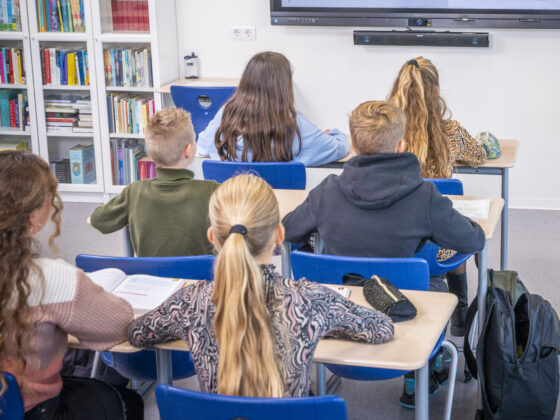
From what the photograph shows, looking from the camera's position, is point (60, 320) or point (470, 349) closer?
point (60, 320)

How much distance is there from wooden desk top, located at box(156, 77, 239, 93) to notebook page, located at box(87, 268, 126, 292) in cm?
299

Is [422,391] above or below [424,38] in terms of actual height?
below

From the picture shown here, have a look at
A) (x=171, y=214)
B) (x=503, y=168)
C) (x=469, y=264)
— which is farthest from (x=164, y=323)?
(x=469, y=264)

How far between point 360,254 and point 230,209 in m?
0.82

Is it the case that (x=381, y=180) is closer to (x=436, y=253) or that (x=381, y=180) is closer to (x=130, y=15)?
(x=436, y=253)

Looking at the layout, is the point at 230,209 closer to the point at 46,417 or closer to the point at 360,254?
the point at 46,417

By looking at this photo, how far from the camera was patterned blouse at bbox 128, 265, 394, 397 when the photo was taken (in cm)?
153

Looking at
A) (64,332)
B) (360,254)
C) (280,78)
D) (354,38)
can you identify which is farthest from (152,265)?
(354,38)

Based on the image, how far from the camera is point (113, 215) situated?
8.36 feet

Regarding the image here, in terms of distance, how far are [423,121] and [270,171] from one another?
2.09 feet

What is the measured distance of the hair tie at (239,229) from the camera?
4.97 feet

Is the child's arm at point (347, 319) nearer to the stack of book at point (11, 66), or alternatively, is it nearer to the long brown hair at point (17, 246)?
the long brown hair at point (17, 246)

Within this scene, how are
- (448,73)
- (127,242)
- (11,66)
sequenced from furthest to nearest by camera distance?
(11,66)
(448,73)
(127,242)

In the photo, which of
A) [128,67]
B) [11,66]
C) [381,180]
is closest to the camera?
[381,180]
